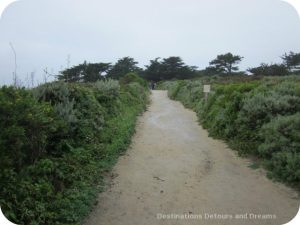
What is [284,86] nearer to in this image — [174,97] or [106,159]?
[106,159]

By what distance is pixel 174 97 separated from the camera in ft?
69.9

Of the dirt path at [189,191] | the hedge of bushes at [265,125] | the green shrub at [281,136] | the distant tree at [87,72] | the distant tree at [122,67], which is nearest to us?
the dirt path at [189,191]

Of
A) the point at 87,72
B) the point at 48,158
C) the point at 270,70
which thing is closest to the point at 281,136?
the point at 48,158

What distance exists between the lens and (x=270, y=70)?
60.3ft

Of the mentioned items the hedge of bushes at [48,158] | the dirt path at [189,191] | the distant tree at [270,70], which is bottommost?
the dirt path at [189,191]

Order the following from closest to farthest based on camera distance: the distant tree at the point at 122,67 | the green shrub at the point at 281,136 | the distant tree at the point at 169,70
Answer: the green shrub at the point at 281,136 → the distant tree at the point at 122,67 → the distant tree at the point at 169,70

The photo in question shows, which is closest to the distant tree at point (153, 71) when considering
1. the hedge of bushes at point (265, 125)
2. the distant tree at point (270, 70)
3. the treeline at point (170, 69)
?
the treeline at point (170, 69)

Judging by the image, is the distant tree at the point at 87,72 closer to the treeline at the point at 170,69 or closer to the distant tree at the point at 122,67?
the treeline at the point at 170,69

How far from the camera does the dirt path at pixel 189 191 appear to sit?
4.11m

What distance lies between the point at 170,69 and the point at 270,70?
14714 mm

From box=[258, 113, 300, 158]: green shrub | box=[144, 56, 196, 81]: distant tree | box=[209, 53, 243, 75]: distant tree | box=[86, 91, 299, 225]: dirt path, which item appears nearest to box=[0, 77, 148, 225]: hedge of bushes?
box=[86, 91, 299, 225]: dirt path

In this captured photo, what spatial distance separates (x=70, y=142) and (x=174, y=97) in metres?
15.7

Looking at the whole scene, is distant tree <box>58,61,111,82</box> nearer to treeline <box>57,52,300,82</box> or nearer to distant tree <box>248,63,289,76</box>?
treeline <box>57,52,300,82</box>

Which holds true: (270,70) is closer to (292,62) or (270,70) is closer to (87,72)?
(292,62)
